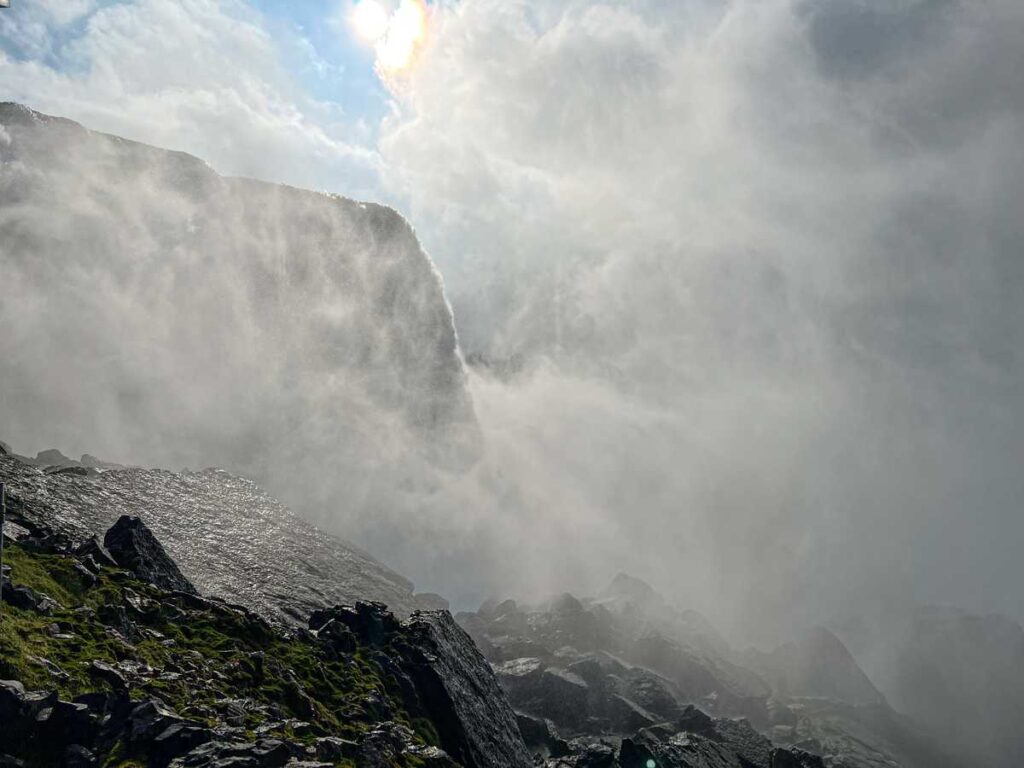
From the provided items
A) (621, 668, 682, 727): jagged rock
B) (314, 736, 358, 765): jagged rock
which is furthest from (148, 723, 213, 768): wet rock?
(621, 668, 682, 727): jagged rock

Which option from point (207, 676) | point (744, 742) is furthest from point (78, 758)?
point (744, 742)

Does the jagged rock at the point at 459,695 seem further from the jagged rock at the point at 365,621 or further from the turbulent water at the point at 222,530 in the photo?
the turbulent water at the point at 222,530

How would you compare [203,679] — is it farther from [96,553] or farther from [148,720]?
[96,553]

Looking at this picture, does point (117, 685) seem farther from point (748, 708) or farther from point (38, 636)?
point (748, 708)

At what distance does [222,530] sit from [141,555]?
53.6 m

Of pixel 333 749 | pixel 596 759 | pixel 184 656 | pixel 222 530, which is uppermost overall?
pixel 222 530

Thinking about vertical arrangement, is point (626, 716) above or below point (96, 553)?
below

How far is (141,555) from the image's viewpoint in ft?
210

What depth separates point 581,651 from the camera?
169750mm

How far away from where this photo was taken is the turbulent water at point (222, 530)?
85.3 metres

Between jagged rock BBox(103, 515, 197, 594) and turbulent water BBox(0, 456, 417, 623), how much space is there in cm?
1295

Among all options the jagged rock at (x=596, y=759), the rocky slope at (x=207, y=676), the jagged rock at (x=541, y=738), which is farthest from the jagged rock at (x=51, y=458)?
the jagged rock at (x=596, y=759)

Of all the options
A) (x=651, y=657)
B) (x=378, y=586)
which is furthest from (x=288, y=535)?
(x=651, y=657)

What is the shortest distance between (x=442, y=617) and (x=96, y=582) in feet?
114
